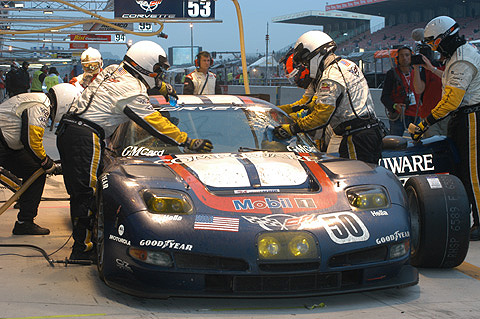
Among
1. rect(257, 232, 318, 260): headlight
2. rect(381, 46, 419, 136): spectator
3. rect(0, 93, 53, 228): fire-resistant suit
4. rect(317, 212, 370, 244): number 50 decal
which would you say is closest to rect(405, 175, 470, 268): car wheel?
rect(317, 212, 370, 244): number 50 decal

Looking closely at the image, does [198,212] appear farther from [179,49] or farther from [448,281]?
[179,49]

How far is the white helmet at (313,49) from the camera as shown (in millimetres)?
5793

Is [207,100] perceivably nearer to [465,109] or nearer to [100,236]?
[100,236]

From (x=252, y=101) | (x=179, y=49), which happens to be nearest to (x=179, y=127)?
(x=252, y=101)

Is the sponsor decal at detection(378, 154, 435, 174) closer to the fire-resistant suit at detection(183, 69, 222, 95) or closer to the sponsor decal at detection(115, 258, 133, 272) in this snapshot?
the sponsor decal at detection(115, 258, 133, 272)

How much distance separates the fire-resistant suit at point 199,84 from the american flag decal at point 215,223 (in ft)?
19.6

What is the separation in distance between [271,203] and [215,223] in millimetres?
390

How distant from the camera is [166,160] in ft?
15.5

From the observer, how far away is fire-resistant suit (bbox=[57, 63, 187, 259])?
4.98 m

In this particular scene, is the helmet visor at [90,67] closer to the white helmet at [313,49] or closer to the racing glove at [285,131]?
the white helmet at [313,49]

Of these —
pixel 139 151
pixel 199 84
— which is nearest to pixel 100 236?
pixel 139 151

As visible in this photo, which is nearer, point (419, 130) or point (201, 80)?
point (419, 130)

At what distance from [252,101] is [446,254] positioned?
2063 millimetres

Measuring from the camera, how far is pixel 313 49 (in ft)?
19.0
